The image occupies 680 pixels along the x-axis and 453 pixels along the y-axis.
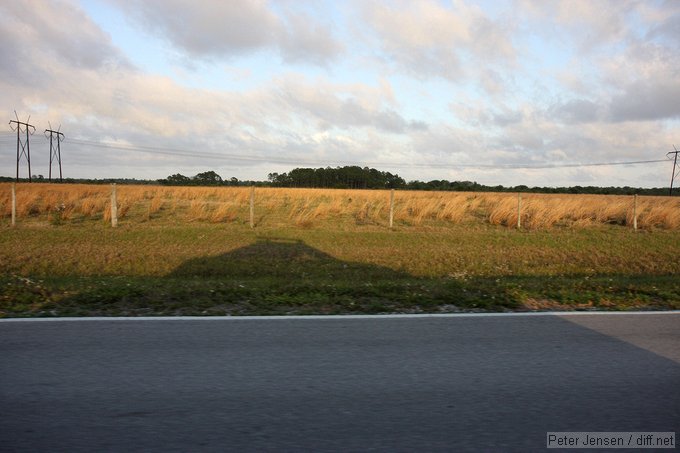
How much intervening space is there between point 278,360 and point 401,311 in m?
2.74

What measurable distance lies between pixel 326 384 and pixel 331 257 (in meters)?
11.6

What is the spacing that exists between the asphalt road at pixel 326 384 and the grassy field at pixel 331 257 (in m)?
1.28

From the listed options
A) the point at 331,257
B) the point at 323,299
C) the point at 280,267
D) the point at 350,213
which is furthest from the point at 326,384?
the point at 350,213

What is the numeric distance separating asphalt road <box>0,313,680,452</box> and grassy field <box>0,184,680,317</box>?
1277mm

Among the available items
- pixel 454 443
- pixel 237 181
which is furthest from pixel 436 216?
pixel 237 181

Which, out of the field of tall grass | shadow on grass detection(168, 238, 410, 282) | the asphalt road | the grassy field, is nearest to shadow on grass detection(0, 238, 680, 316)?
the grassy field

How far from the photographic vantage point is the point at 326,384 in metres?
4.14

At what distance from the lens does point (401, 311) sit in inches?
275

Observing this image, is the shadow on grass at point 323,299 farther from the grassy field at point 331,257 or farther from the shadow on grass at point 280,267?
the shadow on grass at point 280,267

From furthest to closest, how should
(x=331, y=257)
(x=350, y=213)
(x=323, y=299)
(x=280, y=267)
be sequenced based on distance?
(x=350, y=213)
(x=331, y=257)
(x=280, y=267)
(x=323, y=299)

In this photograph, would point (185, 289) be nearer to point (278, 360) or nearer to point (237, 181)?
point (278, 360)

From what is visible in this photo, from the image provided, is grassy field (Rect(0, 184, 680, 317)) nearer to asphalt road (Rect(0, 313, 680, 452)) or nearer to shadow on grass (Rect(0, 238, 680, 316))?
shadow on grass (Rect(0, 238, 680, 316))

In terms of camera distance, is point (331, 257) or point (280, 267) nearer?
point (280, 267)

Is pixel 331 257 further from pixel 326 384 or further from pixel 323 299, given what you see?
pixel 326 384
